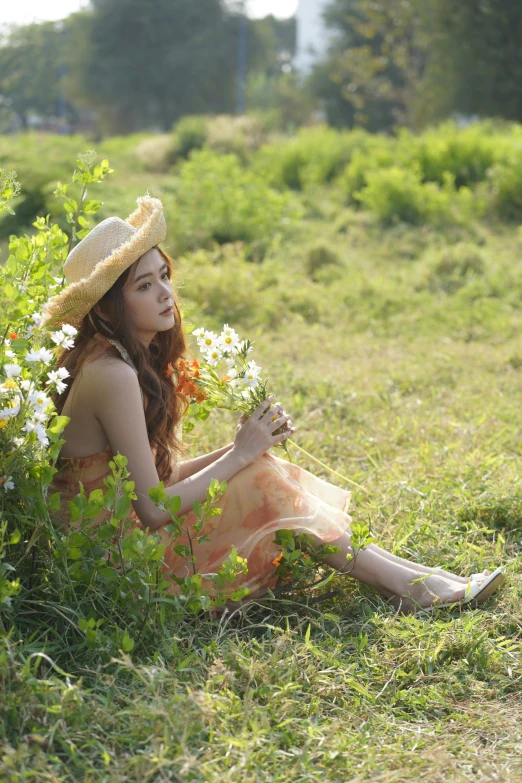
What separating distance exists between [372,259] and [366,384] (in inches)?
167

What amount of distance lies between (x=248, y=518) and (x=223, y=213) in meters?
6.81

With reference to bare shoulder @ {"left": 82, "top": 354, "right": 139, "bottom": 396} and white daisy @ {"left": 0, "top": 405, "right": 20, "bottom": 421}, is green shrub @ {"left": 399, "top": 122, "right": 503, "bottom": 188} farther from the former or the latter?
white daisy @ {"left": 0, "top": 405, "right": 20, "bottom": 421}

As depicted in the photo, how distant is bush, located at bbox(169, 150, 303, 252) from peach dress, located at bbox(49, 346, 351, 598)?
6.34m

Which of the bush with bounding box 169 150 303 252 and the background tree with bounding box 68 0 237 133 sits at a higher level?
the bush with bounding box 169 150 303 252

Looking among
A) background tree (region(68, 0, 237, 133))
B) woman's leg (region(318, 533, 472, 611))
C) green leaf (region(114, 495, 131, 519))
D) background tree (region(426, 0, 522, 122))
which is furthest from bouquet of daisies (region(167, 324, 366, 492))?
background tree (region(68, 0, 237, 133))

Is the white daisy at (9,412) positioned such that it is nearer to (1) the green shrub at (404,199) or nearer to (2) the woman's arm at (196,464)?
(2) the woman's arm at (196,464)

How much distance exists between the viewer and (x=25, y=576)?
2406mm

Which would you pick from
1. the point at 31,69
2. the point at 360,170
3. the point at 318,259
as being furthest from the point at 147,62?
the point at 318,259

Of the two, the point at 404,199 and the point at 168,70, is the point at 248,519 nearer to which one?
the point at 404,199

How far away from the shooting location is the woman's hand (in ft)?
9.12

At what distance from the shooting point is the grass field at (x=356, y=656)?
2.04 m

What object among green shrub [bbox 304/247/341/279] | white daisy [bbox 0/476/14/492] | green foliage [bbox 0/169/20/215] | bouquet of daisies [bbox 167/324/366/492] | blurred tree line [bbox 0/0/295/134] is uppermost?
green foliage [bbox 0/169/20/215]

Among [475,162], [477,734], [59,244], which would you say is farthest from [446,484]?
[475,162]

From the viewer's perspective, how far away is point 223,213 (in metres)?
9.23
